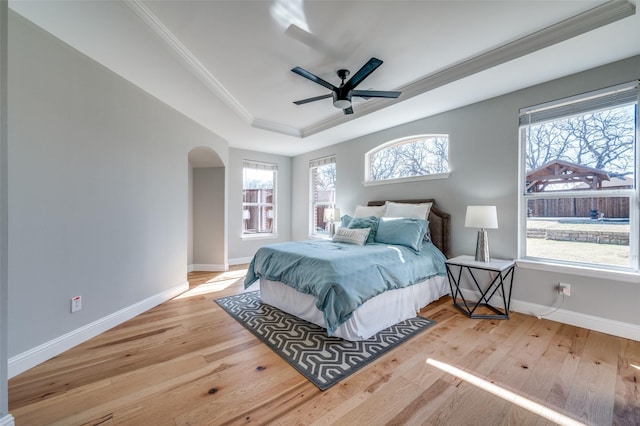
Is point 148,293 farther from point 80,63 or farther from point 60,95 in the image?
point 80,63

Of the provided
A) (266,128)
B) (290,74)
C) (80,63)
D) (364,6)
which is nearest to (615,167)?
(364,6)

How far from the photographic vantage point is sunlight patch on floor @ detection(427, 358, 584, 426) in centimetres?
143

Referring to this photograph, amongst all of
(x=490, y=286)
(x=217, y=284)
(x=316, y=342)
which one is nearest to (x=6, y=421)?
(x=316, y=342)

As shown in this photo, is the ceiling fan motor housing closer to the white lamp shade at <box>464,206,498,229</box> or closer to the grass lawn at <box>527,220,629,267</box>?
the white lamp shade at <box>464,206,498,229</box>

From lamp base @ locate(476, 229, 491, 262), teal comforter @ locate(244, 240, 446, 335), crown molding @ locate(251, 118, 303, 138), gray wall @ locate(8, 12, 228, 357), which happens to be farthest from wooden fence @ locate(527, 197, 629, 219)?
gray wall @ locate(8, 12, 228, 357)

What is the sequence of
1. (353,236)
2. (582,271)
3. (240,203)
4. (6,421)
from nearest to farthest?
(6,421)
(582,271)
(353,236)
(240,203)

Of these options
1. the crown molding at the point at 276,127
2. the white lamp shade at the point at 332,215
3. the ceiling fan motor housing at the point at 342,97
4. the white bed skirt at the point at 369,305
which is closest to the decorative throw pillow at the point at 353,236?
the white bed skirt at the point at 369,305

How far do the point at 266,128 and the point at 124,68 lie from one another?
2.05 metres

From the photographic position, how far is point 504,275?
2984 millimetres

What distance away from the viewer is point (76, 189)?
86.3 inches

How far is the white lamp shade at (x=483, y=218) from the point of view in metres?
2.73

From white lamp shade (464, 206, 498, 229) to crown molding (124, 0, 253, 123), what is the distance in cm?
320

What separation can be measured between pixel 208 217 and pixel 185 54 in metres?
3.13

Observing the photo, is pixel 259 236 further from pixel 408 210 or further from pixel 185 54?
pixel 185 54
